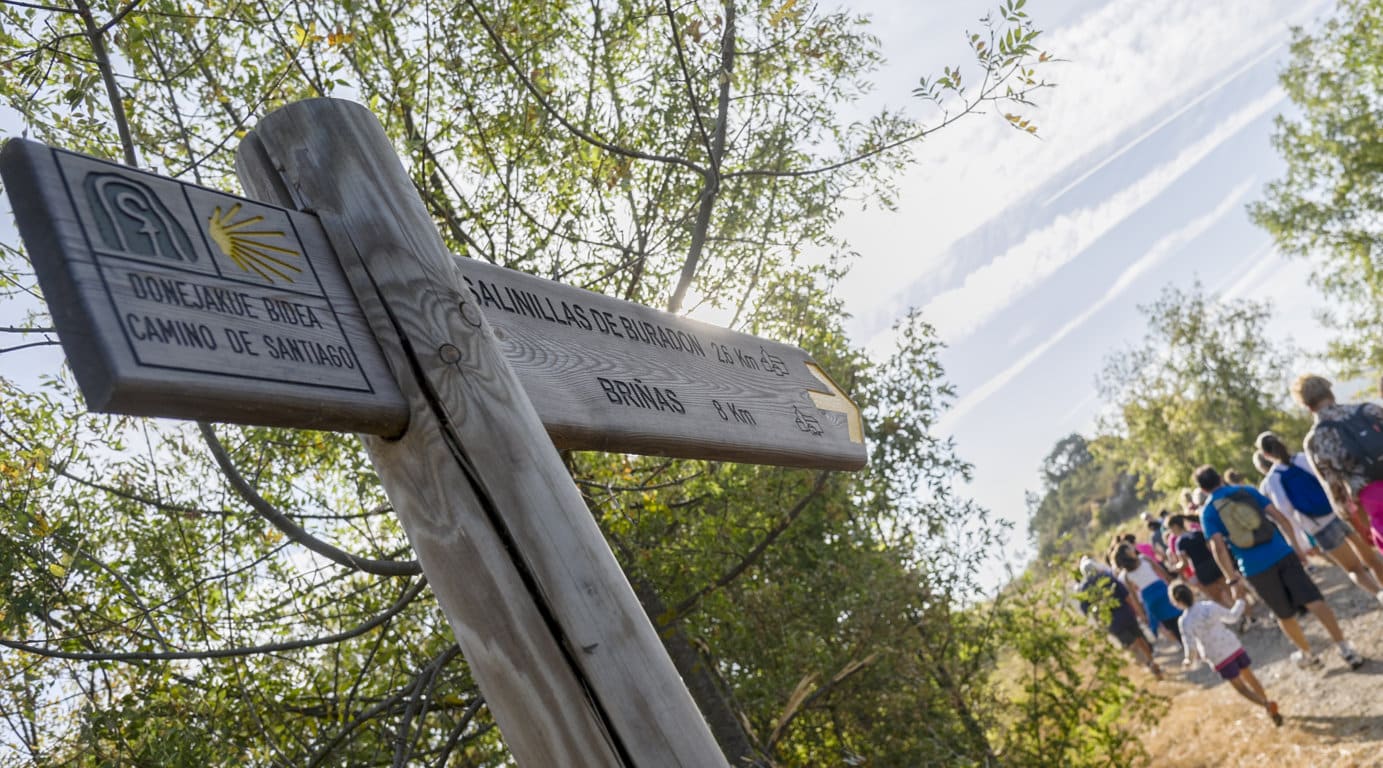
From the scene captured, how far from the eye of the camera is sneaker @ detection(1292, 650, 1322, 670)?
8.81 metres

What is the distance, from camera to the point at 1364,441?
6.88 m

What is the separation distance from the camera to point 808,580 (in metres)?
6.13

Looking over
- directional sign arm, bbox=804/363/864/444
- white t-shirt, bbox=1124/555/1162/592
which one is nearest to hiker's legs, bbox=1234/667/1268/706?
white t-shirt, bbox=1124/555/1162/592

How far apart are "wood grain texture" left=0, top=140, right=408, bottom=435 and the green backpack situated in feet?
28.4

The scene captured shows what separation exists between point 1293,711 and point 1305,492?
1.93m

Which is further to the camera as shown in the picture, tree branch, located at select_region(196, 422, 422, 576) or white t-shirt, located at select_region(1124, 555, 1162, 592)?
white t-shirt, located at select_region(1124, 555, 1162, 592)

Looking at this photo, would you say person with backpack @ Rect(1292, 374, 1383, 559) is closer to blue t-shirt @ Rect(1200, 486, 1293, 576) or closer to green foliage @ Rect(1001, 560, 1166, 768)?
blue t-shirt @ Rect(1200, 486, 1293, 576)

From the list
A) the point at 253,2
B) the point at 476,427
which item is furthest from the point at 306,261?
the point at 253,2

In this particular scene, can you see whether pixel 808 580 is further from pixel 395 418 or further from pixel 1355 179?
pixel 1355 179

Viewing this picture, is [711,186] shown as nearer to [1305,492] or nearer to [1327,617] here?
[1327,617]

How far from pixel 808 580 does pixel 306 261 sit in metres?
5.10

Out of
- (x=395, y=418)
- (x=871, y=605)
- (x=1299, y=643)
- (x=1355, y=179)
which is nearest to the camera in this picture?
(x=395, y=418)

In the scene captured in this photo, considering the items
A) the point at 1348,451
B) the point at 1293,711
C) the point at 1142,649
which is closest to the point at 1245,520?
the point at 1348,451

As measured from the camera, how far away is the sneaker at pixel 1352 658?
27.0ft
